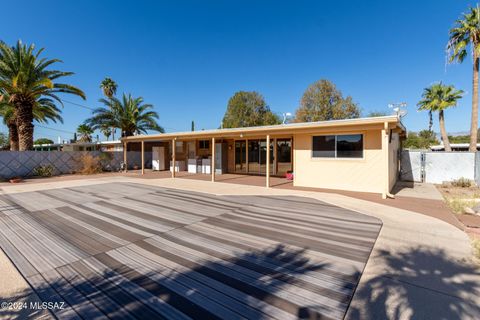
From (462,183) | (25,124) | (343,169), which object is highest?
(25,124)

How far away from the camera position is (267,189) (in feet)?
32.2

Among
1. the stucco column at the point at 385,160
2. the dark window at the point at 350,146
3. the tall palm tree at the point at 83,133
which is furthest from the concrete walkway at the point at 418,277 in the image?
the tall palm tree at the point at 83,133

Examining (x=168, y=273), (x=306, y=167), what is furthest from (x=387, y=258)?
(x=306, y=167)

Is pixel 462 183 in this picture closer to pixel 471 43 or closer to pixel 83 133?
pixel 471 43

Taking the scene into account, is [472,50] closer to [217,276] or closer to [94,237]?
[217,276]

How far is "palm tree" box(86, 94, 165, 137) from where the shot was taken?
19.3 m

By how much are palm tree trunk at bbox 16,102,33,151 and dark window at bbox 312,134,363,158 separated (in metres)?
17.1

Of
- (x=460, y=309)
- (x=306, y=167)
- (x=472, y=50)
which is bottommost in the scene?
(x=460, y=309)

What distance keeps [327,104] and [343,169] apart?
61.1 ft

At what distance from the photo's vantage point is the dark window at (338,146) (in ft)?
29.1

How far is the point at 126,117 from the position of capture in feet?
66.5

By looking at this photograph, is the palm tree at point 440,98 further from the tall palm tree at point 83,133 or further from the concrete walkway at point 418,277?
the tall palm tree at point 83,133

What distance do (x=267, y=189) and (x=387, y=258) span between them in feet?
20.9

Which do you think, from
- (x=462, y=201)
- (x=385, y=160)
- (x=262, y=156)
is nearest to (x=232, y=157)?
(x=262, y=156)
